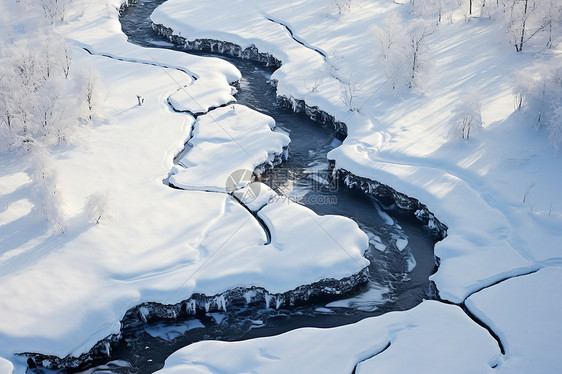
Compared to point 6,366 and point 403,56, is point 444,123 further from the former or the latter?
point 6,366

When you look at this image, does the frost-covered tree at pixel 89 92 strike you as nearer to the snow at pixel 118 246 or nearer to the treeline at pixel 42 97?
the treeline at pixel 42 97

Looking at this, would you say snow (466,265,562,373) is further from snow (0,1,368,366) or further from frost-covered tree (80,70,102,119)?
frost-covered tree (80,70,102,119)

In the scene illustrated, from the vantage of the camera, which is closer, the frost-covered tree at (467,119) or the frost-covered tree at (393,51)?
the frost-covered tree at (467,119)

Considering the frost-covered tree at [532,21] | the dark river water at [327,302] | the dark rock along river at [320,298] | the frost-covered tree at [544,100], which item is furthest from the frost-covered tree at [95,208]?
the frost-covered tree at [532,21]

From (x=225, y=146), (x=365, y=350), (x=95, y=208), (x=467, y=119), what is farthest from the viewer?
(x=225, y=146)

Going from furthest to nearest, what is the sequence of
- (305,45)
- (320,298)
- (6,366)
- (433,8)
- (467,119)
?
(433,8) → (305,45) → (467,119) → (320,298) → (6,366)

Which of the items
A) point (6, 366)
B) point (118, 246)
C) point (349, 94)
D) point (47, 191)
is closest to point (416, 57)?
point (349, 94)

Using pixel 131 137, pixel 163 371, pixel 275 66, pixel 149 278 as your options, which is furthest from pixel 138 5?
pixel 163 371
